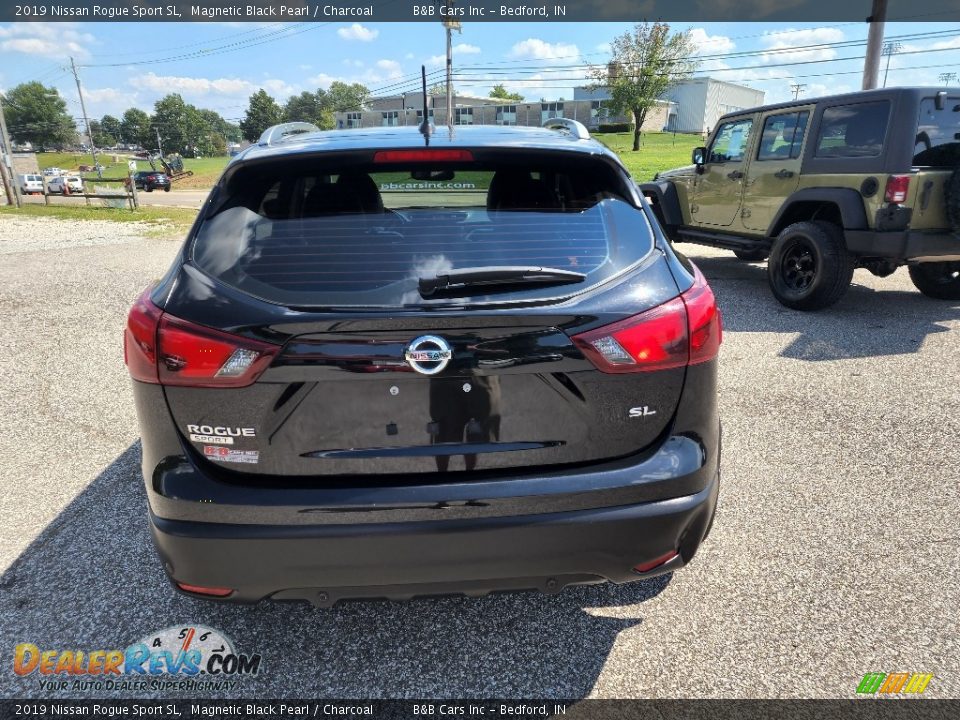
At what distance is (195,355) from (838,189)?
6710mm

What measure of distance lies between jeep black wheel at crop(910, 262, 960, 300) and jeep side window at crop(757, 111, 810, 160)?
2068 millimetres

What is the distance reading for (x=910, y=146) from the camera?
5.81m

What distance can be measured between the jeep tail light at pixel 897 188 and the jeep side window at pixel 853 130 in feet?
1.14

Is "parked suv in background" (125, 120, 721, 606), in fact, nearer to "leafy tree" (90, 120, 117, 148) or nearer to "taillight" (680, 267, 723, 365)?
"taillight" (680, 267, 723, 365)

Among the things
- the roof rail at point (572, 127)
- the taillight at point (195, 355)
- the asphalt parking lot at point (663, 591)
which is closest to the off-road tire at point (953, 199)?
the asphalt parking lot at point (663, 591)

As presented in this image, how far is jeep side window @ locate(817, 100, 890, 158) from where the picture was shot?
6.02 m

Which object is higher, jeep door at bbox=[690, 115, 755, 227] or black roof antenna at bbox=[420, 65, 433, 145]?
black roof antenna at bbox=[420, 65, 433, 145]

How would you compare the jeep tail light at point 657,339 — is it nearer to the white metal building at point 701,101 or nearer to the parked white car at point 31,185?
the parked white car at point 31,185

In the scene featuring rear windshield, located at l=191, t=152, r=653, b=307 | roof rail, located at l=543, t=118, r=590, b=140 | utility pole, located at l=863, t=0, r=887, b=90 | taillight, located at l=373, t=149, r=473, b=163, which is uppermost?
utility pole, located at l=863, t=0, r=887, b=90

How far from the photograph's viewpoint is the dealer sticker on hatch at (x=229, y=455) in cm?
177

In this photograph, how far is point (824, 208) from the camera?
675cm

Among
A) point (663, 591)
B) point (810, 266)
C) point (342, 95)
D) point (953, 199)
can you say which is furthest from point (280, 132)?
point (342, 95)

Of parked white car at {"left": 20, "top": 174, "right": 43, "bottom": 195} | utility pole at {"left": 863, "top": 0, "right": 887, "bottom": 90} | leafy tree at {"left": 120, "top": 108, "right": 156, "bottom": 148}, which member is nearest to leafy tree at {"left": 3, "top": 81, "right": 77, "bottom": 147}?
leafy tree at {"left": 120, "top": 108, "right": 156, "bottom": 148}

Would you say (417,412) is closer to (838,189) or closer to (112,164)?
(838,189)
